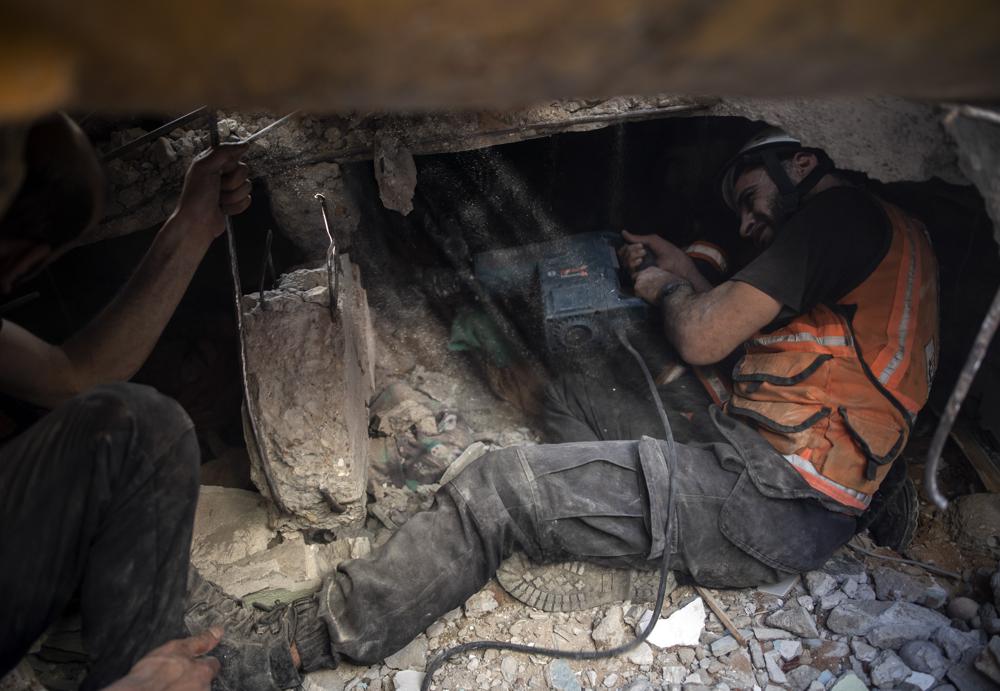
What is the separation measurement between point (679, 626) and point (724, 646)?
167mm

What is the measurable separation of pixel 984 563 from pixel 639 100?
220 cm

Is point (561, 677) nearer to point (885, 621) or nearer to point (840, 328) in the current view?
point (885, 621)

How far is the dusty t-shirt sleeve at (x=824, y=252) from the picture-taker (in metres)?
2.42

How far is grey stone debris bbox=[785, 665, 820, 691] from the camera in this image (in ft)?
7.58

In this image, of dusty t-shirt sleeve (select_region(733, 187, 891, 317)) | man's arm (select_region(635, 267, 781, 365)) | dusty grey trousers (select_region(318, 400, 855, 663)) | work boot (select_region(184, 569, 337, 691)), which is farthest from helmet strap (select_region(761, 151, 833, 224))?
work boot (select_region(184, 569, 337, 691))

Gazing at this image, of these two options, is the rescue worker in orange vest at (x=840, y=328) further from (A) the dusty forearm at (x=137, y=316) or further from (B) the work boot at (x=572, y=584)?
(A) the dusty forearm at (x=137, y=316)

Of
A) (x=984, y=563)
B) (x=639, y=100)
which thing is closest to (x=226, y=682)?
(x=639, y=100)

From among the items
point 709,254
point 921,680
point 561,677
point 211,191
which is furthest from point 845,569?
point 211,191

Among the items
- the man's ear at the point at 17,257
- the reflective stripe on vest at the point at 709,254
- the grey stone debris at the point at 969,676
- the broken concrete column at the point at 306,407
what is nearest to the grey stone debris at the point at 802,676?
the grey stone debris at the point at 969,676

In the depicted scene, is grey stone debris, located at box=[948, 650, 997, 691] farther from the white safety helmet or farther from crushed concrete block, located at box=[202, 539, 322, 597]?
crushed concrete block, located at box=[202, 539, 322, 597]

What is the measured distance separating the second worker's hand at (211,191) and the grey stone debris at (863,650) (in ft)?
8.30

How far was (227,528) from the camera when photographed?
2.60m

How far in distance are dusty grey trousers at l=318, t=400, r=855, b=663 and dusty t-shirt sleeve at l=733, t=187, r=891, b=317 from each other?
1.88 feet

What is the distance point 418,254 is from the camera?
3.64 m
